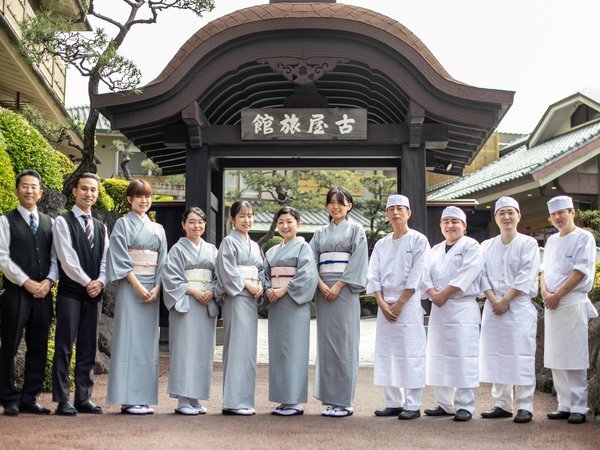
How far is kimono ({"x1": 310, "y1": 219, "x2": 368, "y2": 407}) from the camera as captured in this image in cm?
671

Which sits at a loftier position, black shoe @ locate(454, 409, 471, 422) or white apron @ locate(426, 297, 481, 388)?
white apron @ locate(426, 297, 481, 388)

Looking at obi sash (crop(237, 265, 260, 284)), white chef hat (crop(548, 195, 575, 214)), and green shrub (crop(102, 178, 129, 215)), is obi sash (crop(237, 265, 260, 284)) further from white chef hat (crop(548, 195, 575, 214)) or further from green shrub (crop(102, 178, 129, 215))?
green shrub (crop(102, 178, 129, 215))

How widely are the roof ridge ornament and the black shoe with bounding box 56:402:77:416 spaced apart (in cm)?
489

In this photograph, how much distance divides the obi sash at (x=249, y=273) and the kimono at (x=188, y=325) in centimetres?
30

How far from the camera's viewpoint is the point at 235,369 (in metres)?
6.67

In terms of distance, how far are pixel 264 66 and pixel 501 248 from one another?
4426 millimetres

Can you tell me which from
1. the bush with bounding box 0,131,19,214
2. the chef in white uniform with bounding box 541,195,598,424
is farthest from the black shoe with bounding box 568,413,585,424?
the bush with bounding box 0,131,19,214

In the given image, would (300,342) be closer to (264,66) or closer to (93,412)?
(93,412)

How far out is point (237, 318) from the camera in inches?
267

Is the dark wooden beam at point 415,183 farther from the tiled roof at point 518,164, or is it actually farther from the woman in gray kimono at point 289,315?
the tiled roof at point 518,164

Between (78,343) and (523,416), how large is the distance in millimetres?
3885

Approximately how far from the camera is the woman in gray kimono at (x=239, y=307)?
6625 mm

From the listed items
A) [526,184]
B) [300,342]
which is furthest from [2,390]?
[526,184]

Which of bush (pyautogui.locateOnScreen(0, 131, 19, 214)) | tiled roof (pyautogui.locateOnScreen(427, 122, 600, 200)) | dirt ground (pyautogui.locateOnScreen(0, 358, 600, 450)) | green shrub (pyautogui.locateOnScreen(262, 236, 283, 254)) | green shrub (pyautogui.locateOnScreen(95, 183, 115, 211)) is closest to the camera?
dirt ground (pyautogui.locateOnScreen(0, 358, 600, 450))
